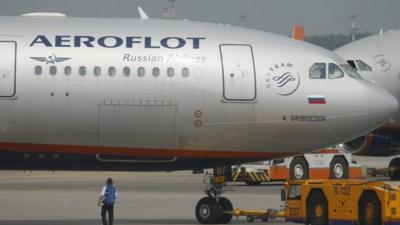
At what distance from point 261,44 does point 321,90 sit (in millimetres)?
1776

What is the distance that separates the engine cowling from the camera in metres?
50.1

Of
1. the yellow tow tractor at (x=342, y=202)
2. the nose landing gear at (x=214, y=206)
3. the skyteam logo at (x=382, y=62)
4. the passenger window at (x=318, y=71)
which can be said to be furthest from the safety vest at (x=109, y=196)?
the skyteam logo at (x=382, y=62)

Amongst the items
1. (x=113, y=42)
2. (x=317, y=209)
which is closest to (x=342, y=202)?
(x=317, y=209)

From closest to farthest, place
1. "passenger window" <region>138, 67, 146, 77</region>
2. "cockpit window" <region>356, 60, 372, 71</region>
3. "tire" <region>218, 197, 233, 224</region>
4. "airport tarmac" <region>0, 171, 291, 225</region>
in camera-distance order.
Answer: "passenger window" <region>138, 67, 146, 77</region> → "tire" <region>218, 197, 233, 224</region> → "airport tarmac" <region>0, 171, 291, 225</region> → "cockpit window" <region>356, 60, 372, 71</region>

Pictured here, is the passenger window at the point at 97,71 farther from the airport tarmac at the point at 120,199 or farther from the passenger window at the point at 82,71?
the airport tarmac at the point at 120,199

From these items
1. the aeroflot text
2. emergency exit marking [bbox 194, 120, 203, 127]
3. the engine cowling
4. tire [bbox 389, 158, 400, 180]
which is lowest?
tire [bbox 389, 158, 400, 180]

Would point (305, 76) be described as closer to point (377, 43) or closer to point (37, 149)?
point (37, 149)

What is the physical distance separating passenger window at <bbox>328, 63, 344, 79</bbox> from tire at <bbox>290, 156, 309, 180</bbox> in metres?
21.6

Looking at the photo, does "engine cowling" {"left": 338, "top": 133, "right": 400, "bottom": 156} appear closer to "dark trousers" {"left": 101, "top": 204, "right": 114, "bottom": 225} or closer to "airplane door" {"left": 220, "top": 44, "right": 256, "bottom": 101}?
"dark trousers" {"left": 101, "top": 204, "right": 114, "bottom": 225}

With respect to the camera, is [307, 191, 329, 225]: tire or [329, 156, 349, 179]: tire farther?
[329, 156, 349, 179]: tire

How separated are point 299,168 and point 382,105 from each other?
22.3 meters

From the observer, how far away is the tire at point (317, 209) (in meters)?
26.6

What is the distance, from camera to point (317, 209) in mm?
26938

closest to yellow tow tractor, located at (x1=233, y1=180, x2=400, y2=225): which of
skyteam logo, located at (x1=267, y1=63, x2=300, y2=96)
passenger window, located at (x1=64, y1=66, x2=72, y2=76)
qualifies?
skyteam logo, located at (x1=267, y1=63, x2=300, y2=96)
